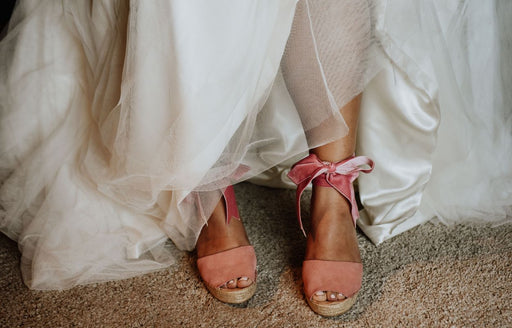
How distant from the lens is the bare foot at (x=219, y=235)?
804 millimetres

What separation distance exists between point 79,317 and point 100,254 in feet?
0.35

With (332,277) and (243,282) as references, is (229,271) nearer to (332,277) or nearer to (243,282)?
(243,282)

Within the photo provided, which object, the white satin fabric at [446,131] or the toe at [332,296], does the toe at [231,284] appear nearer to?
the toe at [332,296]

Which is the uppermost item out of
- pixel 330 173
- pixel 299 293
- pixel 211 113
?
pixel 211 113

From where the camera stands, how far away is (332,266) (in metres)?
0.76

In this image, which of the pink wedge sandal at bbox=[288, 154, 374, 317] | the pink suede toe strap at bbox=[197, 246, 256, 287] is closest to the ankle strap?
the pink wedge sandal at bbox=[288, 154, 374, 317]

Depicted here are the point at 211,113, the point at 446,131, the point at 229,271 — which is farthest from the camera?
the point at 446,131

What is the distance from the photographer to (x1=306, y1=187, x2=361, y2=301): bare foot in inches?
30.6

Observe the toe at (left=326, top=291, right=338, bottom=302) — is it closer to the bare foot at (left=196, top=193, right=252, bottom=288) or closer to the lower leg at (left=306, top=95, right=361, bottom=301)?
the lower leg at (left=306, top=95, right=361, bottom=301)

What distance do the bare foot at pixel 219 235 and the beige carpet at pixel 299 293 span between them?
2.0 inches

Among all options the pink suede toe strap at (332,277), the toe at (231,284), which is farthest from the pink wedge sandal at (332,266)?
the toe at (231,284)

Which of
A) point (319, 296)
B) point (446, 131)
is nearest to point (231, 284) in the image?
point (319, 296)

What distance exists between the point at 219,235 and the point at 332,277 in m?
0.20

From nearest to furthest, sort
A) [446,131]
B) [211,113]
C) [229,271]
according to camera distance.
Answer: [211,113], [229,271], [446,131]
